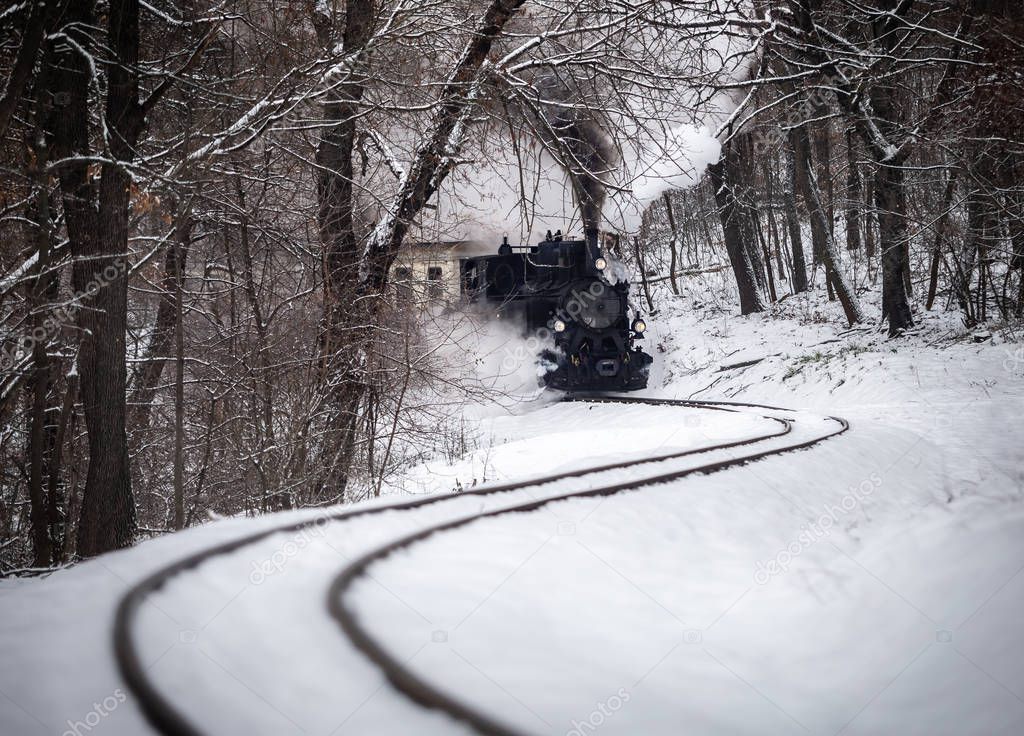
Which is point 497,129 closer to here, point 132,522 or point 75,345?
point 75,345

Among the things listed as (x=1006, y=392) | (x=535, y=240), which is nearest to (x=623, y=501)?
(x=1006, y=392)

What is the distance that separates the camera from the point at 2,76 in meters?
5.70

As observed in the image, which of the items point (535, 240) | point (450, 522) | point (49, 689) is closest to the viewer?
point (49, 689)

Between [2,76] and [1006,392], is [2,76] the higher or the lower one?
the higher one

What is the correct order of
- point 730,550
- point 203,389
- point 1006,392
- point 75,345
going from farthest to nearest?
point 1006,392 → point 203,389 → point 75,345 → point 730,550

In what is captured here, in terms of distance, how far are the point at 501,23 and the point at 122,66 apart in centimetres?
355

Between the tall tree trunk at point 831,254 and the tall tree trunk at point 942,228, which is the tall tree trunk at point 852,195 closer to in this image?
the tall tree trunk at point 831,254
